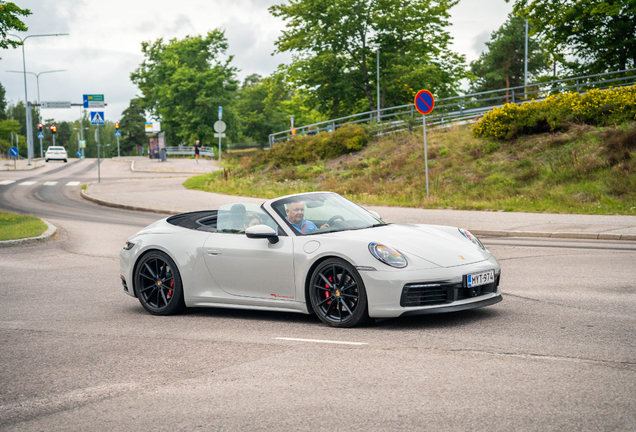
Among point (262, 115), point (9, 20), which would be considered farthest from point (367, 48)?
point (262, 115)

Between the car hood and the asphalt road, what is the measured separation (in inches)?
24.2

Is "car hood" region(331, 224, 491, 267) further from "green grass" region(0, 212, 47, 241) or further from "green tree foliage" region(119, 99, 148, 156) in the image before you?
"green tree foliage" region(119, 99, 148, 156)

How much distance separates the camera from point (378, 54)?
41188mm

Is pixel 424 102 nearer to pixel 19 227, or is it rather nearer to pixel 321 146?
pixel 19 227

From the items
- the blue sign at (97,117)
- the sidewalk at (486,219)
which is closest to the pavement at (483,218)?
the sidewalk at (486,219)

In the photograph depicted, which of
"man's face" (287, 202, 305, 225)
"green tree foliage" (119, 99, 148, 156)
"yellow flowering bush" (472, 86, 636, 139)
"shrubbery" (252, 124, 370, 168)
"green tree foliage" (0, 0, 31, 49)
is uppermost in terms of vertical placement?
"green tree foliage" (119, 99, 148, 156)

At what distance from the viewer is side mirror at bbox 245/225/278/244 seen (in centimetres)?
650

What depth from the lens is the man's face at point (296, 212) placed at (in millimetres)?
6835

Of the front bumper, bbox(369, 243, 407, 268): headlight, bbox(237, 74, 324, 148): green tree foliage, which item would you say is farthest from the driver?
bbox(237, 74, 324, 148): green tree foliage

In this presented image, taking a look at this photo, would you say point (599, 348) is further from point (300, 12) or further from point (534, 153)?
point (300, 12)

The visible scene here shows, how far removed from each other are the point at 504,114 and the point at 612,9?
8.16 metres

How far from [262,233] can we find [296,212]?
22.2 inches

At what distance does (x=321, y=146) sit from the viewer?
109ft

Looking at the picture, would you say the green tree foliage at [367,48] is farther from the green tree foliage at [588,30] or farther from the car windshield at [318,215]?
the car windshield at [318,215]
